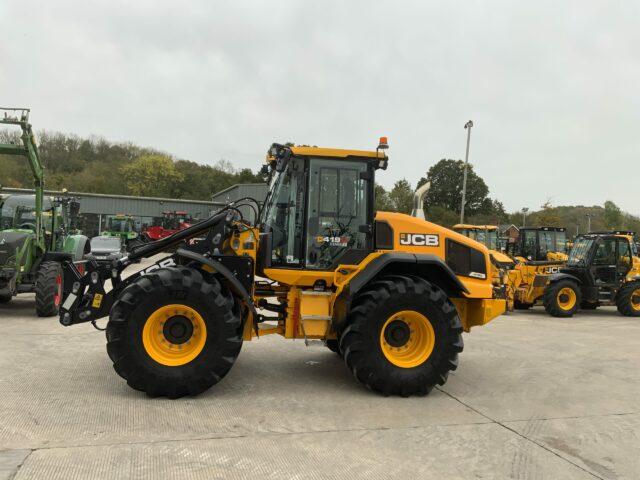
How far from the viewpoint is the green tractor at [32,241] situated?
29.5 ft

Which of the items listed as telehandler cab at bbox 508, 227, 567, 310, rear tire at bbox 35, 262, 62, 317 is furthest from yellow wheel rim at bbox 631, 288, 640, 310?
rear tire at bbox 35, 262, 62, 317

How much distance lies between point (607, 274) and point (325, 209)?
10.2m

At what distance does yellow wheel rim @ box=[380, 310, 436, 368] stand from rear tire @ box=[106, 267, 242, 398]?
1571mm

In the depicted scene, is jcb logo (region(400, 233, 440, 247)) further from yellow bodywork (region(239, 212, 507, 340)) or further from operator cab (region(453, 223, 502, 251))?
operator cab (region(453, 223, 502, 251))

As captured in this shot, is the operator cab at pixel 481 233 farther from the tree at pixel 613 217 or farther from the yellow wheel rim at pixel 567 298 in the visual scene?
the tree at pixel 613 217

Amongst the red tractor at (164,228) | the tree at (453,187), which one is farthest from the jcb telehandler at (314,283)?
the tree at (453,187)

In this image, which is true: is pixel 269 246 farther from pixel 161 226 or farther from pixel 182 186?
pixel 182 186

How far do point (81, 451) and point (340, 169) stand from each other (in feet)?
11.5

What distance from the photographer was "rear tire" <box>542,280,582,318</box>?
12.0 metres

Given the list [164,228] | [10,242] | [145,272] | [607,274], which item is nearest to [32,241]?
[10,242]

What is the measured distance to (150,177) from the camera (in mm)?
62719

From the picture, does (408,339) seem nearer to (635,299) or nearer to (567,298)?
(567,298)

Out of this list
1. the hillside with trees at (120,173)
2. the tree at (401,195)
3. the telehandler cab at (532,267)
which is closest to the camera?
the telehandler cab at (532,267)

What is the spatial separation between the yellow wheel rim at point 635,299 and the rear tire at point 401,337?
956 centimetres
